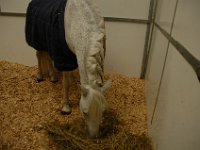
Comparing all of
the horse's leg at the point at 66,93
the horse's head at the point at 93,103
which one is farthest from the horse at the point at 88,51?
the horse's leg at the point at 66,93

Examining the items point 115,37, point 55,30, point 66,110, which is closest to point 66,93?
point 66,110

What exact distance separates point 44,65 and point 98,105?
1451 mm

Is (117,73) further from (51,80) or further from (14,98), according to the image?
(14,98)

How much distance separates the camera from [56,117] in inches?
79.7

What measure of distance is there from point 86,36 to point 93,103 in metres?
0.47

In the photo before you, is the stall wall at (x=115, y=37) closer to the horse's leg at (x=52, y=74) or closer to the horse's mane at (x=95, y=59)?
the horse's leg at (x=52, y=74)

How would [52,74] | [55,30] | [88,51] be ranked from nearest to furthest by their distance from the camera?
[88,51], [55,30], [52,74]

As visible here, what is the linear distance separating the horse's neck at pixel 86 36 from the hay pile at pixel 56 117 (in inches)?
18.7

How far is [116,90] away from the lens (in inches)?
97.2

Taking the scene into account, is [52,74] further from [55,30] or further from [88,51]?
[88,51]

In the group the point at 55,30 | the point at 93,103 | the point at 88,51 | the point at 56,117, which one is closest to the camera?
the point at 93,103

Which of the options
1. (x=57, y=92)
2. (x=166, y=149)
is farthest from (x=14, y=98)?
(x=166, y=149)

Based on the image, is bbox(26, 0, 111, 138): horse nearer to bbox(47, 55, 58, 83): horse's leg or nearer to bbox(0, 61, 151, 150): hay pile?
bbox(0, 61, 151, 150): hay pile

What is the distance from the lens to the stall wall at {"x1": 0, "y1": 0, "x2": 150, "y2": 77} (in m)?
2.46
